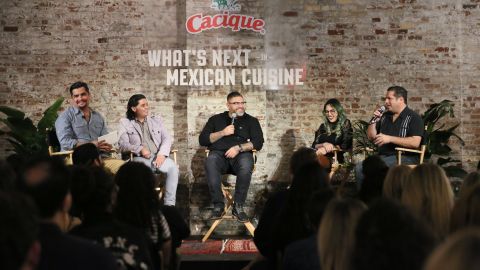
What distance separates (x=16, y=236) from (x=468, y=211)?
1645 millimetres

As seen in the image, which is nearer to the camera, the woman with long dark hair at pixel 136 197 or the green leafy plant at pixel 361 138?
the woman with long dark hair at pixel 136 197

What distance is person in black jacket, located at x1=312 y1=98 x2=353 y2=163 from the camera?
26.3ft

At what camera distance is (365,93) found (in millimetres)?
8719

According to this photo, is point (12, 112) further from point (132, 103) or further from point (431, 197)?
point (431, 197)

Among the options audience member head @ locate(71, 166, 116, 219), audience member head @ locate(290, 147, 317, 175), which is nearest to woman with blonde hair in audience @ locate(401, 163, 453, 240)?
audience member head @ locate(71, 166, 116, 219)

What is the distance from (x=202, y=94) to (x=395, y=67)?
7.13ft

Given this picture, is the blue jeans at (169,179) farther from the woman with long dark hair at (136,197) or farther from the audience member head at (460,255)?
the audience member head at (460,255)

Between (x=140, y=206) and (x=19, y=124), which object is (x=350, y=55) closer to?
(x=19, y=124)

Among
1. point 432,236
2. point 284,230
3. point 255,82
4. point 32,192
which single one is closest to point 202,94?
point 255,82

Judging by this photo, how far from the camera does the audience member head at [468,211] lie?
273 centimetres

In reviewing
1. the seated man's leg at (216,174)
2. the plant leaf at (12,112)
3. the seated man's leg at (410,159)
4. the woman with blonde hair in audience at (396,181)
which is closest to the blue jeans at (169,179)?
the seated man's leg at (216,174)

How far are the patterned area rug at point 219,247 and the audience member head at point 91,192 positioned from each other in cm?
332

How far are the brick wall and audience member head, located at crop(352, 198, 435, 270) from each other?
6584mm

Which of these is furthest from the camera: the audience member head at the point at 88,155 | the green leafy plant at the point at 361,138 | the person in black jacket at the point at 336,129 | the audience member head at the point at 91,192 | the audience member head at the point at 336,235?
the green leafy plant at the point at 361,138
